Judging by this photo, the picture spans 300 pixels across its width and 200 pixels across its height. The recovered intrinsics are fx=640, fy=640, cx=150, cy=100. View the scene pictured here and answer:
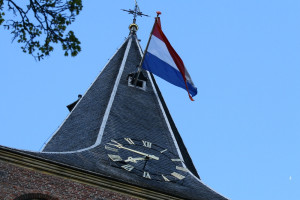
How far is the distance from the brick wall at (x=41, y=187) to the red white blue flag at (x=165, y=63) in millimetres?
8954

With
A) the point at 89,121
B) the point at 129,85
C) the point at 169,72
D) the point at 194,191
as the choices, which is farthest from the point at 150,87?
the point at 194,191

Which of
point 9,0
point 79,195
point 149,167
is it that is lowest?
point 79,195

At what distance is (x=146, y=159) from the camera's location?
2198cm

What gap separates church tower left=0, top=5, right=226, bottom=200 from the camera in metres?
18.5

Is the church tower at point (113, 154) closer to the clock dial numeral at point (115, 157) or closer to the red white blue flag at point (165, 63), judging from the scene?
the clock dial numeral at point (115, 157)

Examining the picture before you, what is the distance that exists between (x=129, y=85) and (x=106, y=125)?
17.7ft

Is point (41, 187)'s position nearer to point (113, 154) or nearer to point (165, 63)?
point (113, 154)

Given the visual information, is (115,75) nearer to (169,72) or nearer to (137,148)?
(169,72)

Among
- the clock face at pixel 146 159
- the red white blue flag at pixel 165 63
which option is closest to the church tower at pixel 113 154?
the clock face at pixel 146 159

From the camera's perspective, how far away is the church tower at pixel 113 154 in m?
18.5

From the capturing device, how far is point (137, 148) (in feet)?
75.6

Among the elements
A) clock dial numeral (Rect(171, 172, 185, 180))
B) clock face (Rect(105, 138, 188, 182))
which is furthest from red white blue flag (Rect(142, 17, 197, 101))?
clock dial numeral (Rect(171, 172, 185, 180))

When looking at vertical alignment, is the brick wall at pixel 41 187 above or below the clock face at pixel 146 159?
below

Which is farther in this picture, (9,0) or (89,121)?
(89,121)
